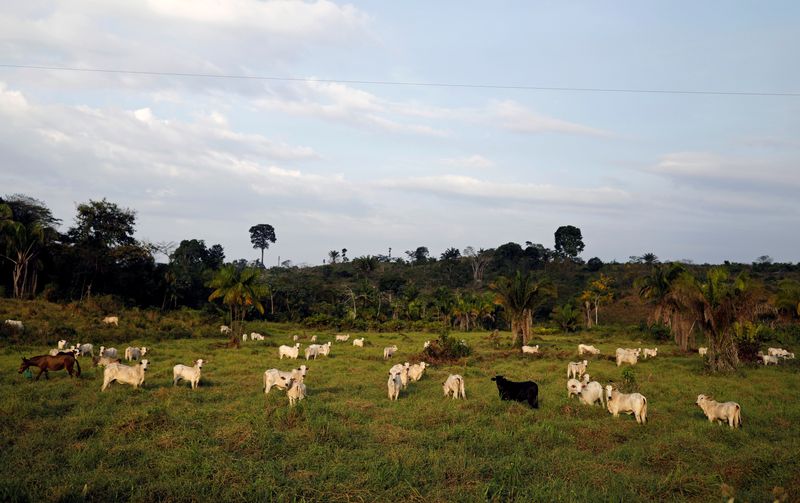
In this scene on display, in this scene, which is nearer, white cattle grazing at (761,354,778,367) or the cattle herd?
the cattle herd

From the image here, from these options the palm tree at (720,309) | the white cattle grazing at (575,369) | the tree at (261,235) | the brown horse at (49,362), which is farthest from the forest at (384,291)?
the tree at (261,235)

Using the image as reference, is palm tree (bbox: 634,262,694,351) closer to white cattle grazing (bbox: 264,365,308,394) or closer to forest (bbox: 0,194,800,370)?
forest (bbox: 0,194,800,370)

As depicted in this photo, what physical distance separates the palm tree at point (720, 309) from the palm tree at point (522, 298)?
38.8 ft

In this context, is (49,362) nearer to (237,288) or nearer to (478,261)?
(237,288)

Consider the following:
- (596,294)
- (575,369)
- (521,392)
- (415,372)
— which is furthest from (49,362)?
(596,294)

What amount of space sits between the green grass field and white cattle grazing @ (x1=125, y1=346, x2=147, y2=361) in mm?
5518

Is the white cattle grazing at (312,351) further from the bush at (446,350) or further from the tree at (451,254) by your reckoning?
the tree at (451,254)

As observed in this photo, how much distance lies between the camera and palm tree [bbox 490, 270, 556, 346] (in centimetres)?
3434

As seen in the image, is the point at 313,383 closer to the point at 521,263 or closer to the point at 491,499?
the point at 491,499

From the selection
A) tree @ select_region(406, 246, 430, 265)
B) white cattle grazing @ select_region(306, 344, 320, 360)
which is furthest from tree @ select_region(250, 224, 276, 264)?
white cattle grazing @ select_region(306, 344, 320, 360)

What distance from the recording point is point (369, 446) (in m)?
9.94

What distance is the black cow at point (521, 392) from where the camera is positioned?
14469 mm

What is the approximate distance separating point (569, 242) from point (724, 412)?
9913cm

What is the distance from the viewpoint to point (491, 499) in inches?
293
